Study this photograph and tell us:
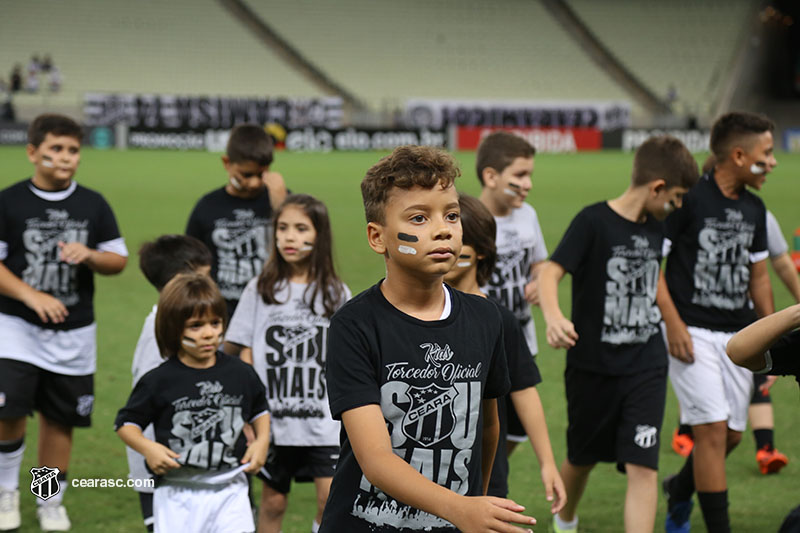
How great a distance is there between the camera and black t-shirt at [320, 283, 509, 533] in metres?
2.73

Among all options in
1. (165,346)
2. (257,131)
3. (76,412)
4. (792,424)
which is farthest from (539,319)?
(165,346)

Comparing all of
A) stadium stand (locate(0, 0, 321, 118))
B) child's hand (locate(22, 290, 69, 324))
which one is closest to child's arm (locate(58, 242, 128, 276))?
child's hand (locate(22, 290, 69, 324))

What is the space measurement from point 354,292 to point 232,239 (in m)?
5.58

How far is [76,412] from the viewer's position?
5539mm

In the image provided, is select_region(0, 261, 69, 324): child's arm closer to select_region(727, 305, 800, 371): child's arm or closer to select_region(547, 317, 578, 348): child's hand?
select_region(547, 317, 578, 348): child's hand

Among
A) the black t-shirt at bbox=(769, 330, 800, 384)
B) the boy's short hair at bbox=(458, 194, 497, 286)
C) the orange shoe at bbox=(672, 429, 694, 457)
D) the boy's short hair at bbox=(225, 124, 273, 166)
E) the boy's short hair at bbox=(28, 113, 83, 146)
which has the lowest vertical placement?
the orange shoe at bbox=(672, 429, 694, 457)

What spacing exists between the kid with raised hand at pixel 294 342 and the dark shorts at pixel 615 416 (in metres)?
1.27

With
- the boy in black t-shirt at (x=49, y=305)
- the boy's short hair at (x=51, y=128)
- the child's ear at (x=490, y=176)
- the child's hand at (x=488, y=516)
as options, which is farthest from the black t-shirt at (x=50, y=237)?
the child's hand at (x=488, y=516)

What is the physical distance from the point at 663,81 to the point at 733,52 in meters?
4.95

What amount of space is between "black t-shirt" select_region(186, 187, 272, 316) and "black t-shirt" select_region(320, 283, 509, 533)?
11.0 feet

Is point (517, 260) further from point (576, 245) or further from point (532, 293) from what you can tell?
point (576, 245)

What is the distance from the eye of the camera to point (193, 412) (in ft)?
13.4

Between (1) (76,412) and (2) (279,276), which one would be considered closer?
(2) (279,276)

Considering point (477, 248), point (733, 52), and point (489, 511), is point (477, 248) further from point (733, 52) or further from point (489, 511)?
point (733, 52)
